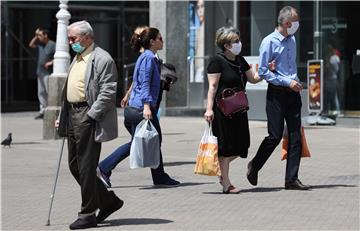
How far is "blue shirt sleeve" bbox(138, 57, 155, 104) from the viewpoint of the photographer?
31.6 ft

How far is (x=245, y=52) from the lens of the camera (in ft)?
64.1

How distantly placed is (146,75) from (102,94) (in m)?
2.23

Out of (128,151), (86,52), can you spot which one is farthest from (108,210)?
(128,151)

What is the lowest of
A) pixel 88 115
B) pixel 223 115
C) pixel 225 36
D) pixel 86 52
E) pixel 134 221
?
pixel 134 221

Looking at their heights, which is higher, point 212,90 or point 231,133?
point 212,90

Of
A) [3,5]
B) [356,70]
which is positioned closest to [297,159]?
[356,70]

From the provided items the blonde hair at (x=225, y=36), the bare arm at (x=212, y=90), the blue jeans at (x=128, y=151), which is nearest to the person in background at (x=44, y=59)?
the blue jeans at (x=128, y=151)

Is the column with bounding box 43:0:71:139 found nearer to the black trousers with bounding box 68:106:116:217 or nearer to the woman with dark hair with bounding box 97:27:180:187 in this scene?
the woman with dark hair with bounding box 97:27:180:187

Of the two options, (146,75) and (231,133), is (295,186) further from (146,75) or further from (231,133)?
(146,75)

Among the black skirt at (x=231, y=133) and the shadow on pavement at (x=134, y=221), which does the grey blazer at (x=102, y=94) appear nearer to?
the shadow on pavement at (x=134, y=221)

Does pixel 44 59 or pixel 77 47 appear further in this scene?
pixel 44 59

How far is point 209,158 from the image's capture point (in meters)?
9.20

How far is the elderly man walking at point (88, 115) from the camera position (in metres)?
7.52

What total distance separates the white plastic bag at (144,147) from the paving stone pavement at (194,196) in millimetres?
384
